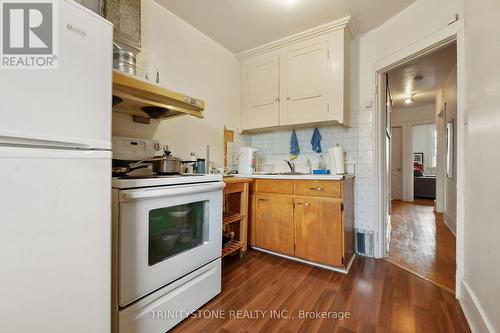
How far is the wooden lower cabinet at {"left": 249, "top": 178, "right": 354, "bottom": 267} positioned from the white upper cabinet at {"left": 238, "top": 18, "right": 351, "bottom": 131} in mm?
732

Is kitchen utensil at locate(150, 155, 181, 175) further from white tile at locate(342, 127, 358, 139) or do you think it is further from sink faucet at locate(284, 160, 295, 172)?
white tile at locate(342, 127, 358, 139)

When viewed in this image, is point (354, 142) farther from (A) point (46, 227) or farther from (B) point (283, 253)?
(A) point (46, 227)

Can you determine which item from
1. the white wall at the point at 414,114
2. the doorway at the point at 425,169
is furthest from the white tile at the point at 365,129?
the white wall at the point at 414,114

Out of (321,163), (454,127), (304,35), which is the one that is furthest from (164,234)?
(454,127)

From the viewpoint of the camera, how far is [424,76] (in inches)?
147

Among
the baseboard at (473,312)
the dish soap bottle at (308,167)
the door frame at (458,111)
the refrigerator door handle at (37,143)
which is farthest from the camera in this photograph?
the dish soap bottle at (308,167)

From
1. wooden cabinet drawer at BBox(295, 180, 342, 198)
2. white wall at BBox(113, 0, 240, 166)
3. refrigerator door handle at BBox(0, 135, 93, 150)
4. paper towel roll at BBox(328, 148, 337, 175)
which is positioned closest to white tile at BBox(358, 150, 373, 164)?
paper towel roll at BBox(328, 148, 337, 175)

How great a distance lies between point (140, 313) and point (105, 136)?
2.84ft

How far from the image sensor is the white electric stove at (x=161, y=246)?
1.00 metres

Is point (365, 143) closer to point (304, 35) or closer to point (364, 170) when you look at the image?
point (364, 170)

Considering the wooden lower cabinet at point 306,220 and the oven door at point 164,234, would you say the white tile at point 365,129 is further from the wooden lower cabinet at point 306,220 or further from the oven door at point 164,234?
the oven door at point 164,234

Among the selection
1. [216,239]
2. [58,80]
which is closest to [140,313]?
[216,239]

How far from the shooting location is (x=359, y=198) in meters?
A: 2.31

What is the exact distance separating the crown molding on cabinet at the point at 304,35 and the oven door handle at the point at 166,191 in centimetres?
184
